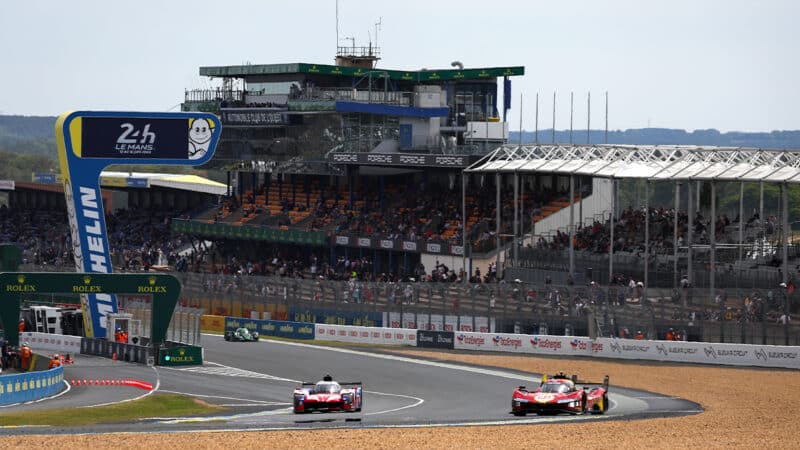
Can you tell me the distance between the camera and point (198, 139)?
55719mm

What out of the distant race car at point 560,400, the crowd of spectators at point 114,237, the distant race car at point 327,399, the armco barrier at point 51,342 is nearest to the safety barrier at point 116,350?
the armco barrier at point 51,342

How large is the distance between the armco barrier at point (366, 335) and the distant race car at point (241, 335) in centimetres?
292

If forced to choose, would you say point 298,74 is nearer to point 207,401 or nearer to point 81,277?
point 81,277

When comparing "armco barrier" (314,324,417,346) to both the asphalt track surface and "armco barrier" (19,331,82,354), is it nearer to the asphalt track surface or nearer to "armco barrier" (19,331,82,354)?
the asphalt track surface

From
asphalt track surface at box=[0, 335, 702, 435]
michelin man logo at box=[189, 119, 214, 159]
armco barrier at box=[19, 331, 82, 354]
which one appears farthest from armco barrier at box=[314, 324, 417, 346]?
armco barrier at box=[19, 331, 82, 354]

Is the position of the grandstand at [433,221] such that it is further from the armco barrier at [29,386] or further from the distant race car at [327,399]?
the armco barrier at [29,386]

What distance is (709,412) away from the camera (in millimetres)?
36562

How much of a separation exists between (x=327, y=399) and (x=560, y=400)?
6087 millimetres

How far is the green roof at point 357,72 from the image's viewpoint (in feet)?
269

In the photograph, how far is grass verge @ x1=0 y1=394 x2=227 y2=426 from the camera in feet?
111

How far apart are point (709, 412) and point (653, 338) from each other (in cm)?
1445

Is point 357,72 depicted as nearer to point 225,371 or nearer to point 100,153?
point 100,153

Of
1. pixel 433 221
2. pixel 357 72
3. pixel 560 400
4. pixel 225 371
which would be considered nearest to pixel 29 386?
pixel 225 371

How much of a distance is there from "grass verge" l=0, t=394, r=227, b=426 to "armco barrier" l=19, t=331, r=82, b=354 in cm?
1658
